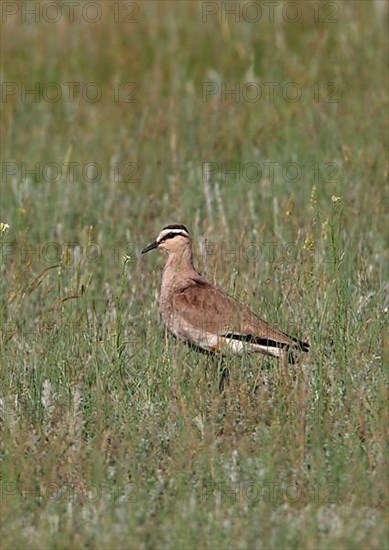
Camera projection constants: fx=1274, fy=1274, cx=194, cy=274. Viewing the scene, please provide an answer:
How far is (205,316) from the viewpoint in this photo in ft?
22.1

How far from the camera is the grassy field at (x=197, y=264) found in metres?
5.11

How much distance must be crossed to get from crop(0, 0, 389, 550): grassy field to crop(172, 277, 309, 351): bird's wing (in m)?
0.15

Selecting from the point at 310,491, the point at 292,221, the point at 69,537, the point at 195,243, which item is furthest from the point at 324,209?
the point at 69,537

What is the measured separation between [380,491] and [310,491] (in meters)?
0.28

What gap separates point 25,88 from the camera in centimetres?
1199

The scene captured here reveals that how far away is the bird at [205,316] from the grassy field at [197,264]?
0.15 metres

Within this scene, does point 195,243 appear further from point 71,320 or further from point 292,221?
point 71,320

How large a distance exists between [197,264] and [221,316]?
4.73ft

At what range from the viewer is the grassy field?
5105 mm
